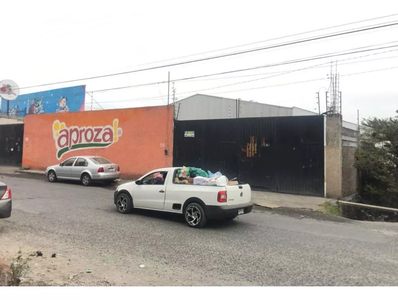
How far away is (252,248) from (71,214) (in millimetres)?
5112

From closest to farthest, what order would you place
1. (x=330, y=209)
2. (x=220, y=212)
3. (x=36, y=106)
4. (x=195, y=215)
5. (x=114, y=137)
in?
(x=220, y=212) → (x=195, y=215) → (x=330, y=209) → (x=114, y=137) → (x=36, y=106)

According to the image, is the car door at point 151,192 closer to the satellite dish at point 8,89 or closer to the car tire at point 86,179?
the car tire at point 86,179

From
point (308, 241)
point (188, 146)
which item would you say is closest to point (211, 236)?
point (308, 241)

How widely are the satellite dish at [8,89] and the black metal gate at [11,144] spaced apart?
13.7 feet

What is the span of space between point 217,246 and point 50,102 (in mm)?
31464

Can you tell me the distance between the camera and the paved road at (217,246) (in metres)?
4.52

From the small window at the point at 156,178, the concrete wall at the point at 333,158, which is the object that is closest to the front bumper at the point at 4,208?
the small window at the point at 156,178

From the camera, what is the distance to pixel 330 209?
34.2ft

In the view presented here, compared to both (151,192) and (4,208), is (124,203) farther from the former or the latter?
(4,208)

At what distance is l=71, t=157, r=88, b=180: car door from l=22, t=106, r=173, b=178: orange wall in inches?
108

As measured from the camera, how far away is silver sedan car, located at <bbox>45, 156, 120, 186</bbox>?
48.1 ft

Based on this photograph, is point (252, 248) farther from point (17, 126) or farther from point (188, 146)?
point (17, 126)

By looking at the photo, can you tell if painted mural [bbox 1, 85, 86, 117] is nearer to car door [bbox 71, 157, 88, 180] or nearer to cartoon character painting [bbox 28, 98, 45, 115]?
cartoon character painting [bbox 28, 98, 45, 115]

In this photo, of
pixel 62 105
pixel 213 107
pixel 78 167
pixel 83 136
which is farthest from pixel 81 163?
pixel 62 105
